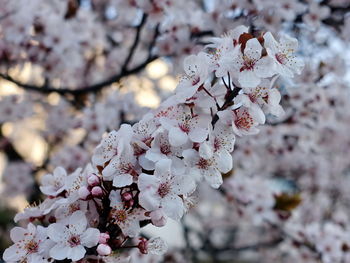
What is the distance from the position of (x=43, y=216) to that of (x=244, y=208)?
6.29 ft

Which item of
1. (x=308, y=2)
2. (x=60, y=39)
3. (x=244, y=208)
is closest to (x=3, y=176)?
(x=60, y=39)

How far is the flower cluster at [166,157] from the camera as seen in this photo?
1210 millimetres

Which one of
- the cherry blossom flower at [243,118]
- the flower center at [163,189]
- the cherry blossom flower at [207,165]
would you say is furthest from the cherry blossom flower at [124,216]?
the cherry blossom flower at [243,118]

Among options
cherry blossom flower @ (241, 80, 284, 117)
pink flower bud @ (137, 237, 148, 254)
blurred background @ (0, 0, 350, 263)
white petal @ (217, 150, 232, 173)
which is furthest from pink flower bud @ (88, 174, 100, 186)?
blurred background @ (0, 0, 350, 263)

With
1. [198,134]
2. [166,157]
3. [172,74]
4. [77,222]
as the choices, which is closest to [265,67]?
[198,134]

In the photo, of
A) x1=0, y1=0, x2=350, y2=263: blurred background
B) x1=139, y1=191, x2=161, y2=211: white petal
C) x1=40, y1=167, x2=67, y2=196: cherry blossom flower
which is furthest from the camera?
x1=0, y1=0, x2=350, y2=263: blurred background

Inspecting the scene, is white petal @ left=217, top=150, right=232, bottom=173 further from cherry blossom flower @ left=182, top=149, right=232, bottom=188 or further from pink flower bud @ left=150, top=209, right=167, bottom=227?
pink flower bud @ left=150, top=209, right=167, bottom=227

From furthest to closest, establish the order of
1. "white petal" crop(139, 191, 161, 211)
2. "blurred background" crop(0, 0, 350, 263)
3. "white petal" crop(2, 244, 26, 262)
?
"blurred background" crop(0, 0, 350, 263)
"white petal" crop(2, 244, 26, 262)
"white petal" crop(139, 191, 161, 211)

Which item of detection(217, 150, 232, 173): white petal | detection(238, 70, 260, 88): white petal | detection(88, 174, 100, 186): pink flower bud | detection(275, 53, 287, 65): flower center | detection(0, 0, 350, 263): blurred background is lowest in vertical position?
detection(0, 0, 350, 263): blurred background

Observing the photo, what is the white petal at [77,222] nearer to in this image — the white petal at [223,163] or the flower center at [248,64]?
the white petal at [223,163]

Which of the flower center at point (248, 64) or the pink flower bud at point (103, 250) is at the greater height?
the flower center at point (248, 64)

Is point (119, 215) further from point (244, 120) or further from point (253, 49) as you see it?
point (253, 49)

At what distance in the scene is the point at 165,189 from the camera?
1215 mm

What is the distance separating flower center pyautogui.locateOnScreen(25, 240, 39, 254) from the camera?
4.14 feet
